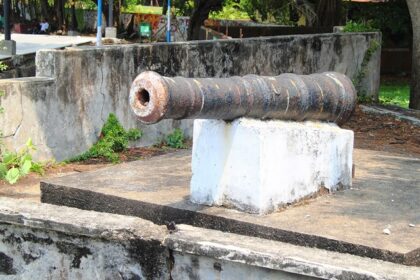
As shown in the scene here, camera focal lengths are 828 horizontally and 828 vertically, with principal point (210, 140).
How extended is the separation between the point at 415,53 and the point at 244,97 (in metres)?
9.83

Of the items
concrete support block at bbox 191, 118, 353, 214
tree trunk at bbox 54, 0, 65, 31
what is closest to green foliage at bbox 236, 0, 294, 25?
tree trunk at bbox 54, 0, 65, 31

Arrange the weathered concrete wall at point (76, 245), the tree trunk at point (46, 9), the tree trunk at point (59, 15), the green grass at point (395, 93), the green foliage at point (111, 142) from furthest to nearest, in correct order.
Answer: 1. the tree trunk at point (46, 9)
2. the tree trunk at point (59, 15)
3. the green grass at point (395, 93)
4. the green foliage at point (111, 142)
5. the weathered concrete wall at point (76, 245)

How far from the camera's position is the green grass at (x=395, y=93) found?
16.7 m

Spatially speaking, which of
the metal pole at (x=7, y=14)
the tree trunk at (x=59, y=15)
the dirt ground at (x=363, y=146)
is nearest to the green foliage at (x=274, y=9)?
the tree trunk at (x=59, y=15)

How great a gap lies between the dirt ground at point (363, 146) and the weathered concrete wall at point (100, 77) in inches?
9.4

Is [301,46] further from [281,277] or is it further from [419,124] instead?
[281,277]

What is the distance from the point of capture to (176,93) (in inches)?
160

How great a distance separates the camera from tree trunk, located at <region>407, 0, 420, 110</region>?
13.4 metres

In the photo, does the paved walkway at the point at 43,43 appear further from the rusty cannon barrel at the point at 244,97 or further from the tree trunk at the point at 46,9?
the tree trunk at the point at 46,9

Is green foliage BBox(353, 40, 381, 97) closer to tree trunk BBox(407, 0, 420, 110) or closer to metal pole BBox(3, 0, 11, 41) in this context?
tree trunk BBox(407, 0, 420, 110)

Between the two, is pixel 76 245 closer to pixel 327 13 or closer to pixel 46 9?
pixel 327 13

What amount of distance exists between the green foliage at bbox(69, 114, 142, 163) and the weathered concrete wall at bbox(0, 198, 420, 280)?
4282 mm

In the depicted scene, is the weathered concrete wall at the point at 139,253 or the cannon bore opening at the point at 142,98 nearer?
the weathered concrete wall at the point at 139,253

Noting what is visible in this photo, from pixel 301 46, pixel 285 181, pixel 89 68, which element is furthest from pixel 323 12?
pixel 285 181
